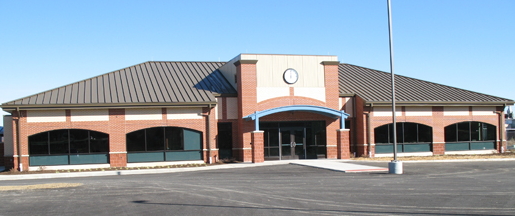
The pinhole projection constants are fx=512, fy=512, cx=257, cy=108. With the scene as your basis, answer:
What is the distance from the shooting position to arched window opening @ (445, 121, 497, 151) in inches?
1318

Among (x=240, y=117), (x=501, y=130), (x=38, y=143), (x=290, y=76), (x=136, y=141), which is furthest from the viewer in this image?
(x=501, y=130)

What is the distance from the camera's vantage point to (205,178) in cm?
2053

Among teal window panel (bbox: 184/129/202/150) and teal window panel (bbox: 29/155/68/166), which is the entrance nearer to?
teal window panel (bbox: 184/129/202/150)

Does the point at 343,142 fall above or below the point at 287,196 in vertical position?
above

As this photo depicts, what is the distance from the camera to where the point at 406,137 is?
107 feet

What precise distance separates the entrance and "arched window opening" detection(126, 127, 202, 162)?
4125 millimetres

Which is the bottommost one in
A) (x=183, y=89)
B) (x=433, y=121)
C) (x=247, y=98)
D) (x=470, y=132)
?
(x=470, y=132)

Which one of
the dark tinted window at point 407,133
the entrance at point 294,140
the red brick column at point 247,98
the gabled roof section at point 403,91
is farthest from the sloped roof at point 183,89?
the entrance at point 294,140

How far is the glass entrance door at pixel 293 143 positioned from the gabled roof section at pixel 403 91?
13.1 feet

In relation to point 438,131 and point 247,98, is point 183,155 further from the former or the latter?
point 438,131

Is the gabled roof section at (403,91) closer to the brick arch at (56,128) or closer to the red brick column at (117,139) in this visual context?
the red brick column at (117,139)

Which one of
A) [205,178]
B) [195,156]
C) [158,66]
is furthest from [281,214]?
[158,66]

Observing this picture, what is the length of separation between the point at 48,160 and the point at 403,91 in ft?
73.0

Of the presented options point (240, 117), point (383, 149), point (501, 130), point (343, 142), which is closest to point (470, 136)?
point (501, 130)
